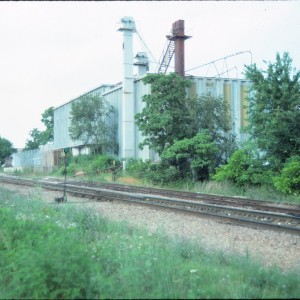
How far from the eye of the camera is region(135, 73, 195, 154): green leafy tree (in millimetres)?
26141

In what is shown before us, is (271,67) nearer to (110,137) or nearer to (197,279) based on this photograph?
(197,279)

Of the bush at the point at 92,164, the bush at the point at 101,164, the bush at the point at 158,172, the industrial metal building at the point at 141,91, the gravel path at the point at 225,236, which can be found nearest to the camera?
the gravel path at the point at 225,236

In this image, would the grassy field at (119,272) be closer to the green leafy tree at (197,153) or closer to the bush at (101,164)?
the green leafy tree at (197,153)

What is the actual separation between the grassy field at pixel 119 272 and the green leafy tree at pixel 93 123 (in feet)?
109

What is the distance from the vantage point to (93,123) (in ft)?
135

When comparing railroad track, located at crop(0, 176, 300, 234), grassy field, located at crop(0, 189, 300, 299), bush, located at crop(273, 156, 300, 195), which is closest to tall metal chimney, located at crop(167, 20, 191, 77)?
railroad track, located at crop(0, 176, 300, 234)

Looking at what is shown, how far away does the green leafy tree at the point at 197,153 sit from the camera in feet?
78.6

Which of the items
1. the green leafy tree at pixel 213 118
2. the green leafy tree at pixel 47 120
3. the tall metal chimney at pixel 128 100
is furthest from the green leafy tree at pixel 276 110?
the green leafy tree at pixel 47 120

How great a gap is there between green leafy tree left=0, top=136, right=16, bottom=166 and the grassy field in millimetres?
86424

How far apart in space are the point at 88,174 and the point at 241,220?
26.7 m

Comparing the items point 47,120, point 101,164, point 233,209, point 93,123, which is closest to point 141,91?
point 93,123

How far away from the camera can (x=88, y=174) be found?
36.6m

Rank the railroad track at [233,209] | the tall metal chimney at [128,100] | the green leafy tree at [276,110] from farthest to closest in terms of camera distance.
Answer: the tall metal chimney at [128,100] < the green leafy tree at [276,110] < the railroad track at [233,209]

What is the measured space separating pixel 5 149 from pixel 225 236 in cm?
8872
